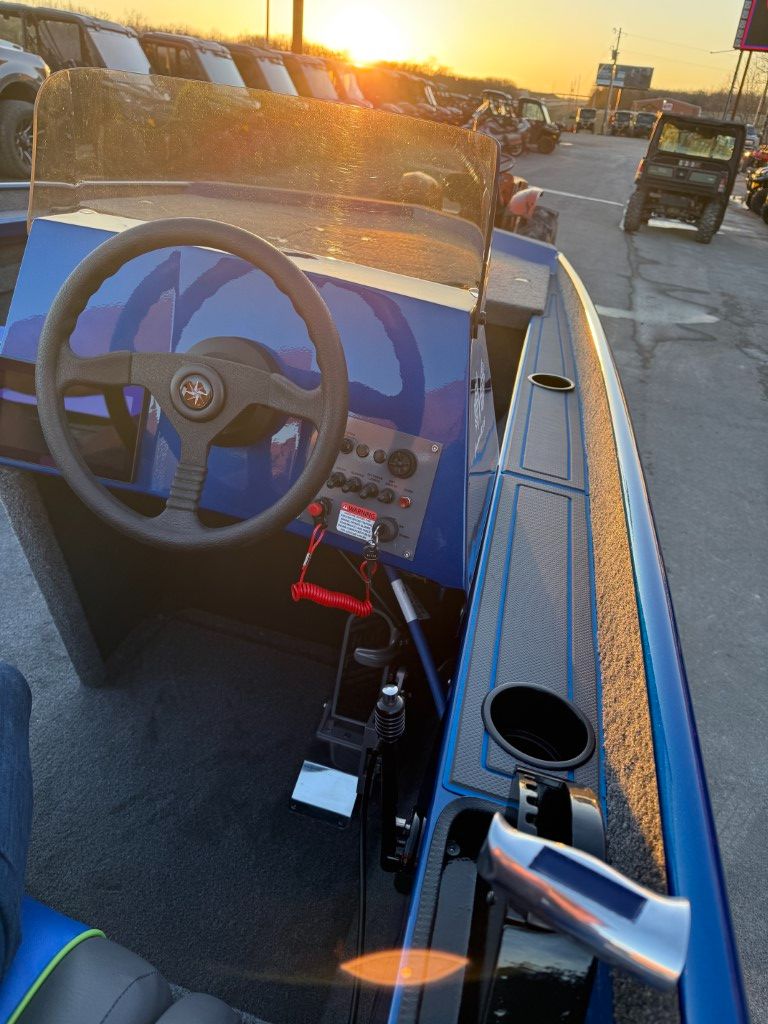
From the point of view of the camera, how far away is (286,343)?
1.48 metres

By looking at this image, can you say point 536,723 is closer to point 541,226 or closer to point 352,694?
point 352,694

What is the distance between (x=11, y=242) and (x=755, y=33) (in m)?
25.1

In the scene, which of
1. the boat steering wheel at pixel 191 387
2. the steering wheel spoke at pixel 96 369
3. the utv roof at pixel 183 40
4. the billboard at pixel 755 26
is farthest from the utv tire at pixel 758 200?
the steering wheel spoke at pixel 96 369

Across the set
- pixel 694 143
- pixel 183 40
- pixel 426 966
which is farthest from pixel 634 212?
pixel 426 966

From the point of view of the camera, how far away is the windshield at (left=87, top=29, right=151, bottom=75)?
33.4 feet

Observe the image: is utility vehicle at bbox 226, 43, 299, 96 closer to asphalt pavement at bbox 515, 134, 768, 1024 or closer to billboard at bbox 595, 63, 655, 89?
asphalt pavement at bbox 515, 134, 768, 1024

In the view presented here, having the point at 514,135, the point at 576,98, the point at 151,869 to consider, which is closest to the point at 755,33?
the point at 514,135

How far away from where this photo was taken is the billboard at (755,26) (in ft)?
64.7

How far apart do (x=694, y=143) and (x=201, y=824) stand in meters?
11.0

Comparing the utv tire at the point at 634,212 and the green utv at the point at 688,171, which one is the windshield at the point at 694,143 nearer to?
the green utv at the point at 688,171

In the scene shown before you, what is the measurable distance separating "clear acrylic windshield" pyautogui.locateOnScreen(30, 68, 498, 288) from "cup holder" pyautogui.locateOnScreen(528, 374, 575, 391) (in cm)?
61

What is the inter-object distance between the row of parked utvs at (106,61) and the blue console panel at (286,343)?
5.68 m

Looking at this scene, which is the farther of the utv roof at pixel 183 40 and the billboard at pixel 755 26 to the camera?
the billboard at pixel 755 26

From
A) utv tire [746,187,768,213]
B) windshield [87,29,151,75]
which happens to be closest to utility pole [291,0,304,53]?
windshield [87,29,151,75]
